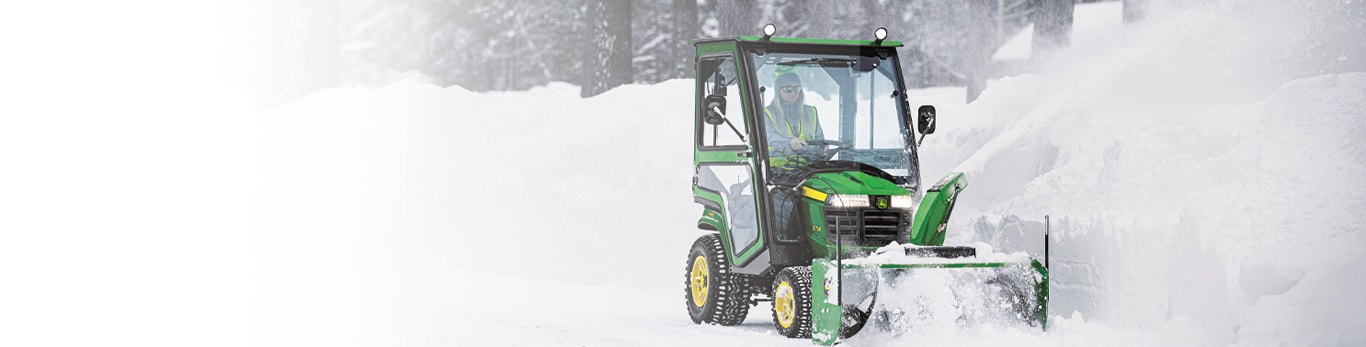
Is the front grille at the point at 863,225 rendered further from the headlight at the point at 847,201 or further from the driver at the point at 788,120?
the driver at the point at 788,120

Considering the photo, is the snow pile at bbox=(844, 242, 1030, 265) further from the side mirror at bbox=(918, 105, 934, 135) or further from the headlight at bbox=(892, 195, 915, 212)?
the side mirror at bbox=(918, 105, 934, 135)

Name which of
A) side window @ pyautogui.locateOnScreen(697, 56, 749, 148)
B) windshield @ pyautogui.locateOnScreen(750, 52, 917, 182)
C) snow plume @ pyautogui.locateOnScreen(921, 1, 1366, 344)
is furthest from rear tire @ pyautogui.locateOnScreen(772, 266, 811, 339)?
snow plume @ pyautogui.locateOnScreen(921, 1, 1366, 344)

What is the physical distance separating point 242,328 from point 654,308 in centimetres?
312

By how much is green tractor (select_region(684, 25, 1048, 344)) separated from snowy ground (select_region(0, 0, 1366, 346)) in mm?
280

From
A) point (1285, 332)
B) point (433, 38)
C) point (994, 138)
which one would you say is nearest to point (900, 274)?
point (1285, 332)

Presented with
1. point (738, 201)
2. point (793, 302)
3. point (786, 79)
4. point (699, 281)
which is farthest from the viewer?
point (699, 281)

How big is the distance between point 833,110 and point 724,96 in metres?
0.69

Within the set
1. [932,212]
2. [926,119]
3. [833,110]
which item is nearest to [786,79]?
[833,110]

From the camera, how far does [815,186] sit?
9672 millimetres

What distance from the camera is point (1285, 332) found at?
29.0 feet

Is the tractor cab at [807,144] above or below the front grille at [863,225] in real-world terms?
above

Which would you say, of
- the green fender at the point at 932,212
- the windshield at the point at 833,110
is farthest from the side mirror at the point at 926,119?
the green fender at the point at 932,212

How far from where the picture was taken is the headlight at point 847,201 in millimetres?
9516

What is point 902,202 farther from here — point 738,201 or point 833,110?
Result: point 738,201
